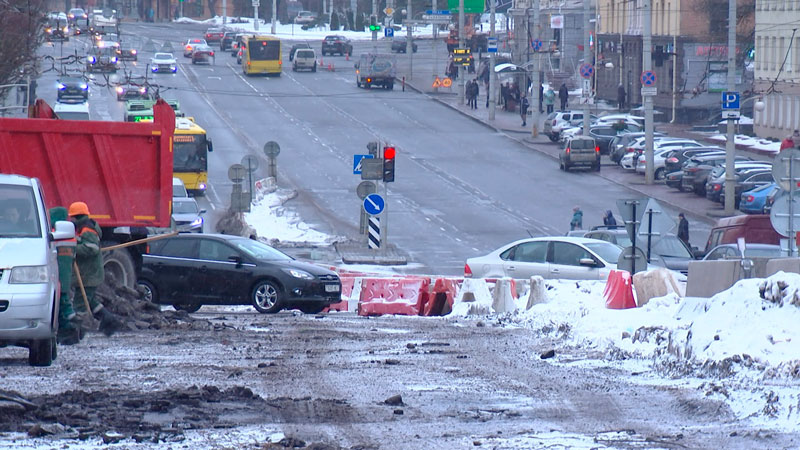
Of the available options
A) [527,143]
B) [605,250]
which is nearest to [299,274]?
[605,250]

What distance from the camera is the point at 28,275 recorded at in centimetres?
1128

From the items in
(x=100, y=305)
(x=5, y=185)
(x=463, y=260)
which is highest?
(x=5, y=185)

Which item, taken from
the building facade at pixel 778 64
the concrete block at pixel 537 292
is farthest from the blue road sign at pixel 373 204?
the building facade at pixel 778 64

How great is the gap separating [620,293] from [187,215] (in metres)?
22.5

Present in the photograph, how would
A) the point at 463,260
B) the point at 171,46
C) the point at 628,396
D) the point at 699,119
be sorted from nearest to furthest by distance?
the point at 628,396 < the point at 463,260 < the point at 699,119 < the point at 171,46

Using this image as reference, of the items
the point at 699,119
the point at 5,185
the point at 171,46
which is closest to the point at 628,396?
the point at 5,185

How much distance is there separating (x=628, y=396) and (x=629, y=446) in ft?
7.45

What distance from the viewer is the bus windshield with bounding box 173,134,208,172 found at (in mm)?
46938

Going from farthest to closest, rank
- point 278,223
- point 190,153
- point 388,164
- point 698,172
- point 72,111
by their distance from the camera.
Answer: point 72,111
point 190,153
point 698,172
point 278,223
point 388,164

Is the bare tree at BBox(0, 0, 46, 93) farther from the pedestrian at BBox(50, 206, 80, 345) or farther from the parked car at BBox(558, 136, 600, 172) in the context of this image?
the parked car at BBox(558, 136, 600, 172)

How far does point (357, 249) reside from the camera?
3616 centimetres

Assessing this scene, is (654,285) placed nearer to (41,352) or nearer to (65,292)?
(65,292)

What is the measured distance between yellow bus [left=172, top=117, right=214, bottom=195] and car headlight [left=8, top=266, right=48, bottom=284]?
35713 mm

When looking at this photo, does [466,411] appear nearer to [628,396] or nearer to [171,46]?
[628,396]
